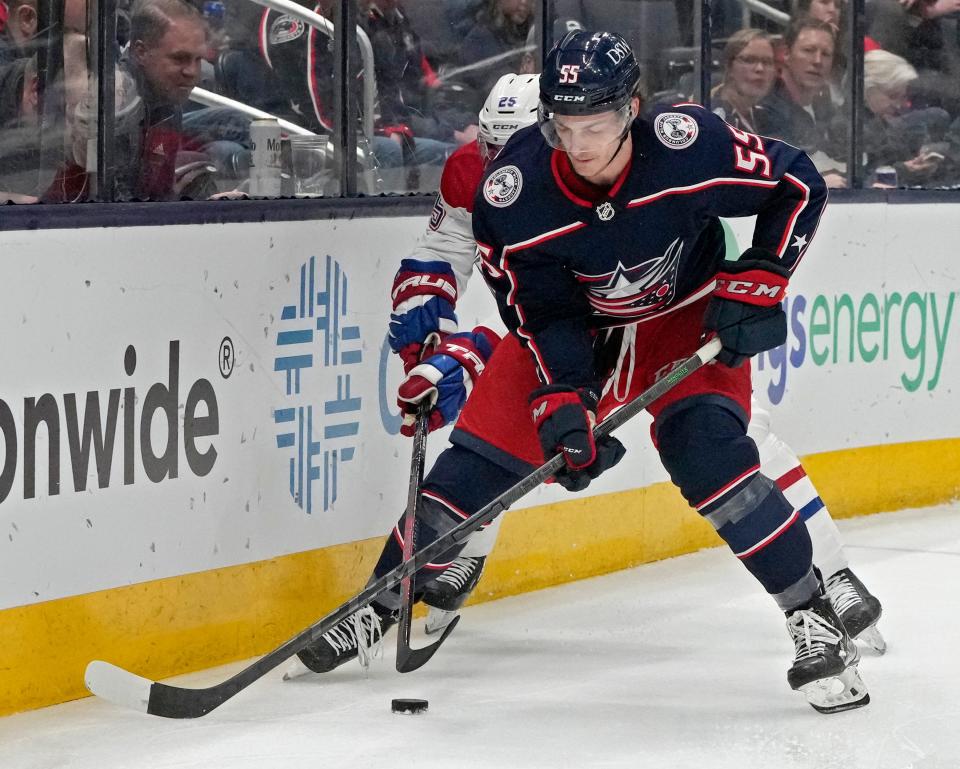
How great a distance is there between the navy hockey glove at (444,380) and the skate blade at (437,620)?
456 millimetres

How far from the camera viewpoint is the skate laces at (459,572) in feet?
11.9

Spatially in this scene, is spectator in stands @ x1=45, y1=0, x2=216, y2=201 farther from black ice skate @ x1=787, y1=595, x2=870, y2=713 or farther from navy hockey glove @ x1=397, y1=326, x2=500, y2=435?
black ice skate @ x1=787, y1=595, x2=870, y2=713

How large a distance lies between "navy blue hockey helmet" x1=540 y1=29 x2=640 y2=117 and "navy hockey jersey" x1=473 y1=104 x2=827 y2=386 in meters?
0.14

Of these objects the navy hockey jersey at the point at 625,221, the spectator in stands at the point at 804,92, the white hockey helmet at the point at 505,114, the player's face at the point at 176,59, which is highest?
the spectator in stands at the point at 804,92

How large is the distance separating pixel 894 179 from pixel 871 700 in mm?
2355

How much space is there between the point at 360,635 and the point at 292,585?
30 centimetres

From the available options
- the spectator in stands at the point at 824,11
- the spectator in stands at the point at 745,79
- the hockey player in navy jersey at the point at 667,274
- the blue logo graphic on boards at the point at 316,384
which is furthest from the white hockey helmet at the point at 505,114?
the spectator in stands at the point at 824,11

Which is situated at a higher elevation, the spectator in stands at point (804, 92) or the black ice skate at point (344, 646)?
the spectator in stands at point (804, 92)

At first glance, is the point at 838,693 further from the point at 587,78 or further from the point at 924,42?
the point at 924,42

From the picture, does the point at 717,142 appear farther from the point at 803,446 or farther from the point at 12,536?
the point at 803,446

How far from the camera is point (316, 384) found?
359 cm

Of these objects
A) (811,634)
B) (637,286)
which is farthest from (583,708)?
(637,286)

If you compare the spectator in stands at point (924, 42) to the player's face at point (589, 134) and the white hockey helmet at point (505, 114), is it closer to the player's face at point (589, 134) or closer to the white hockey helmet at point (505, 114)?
the white hockey helmet at point (505, 114)

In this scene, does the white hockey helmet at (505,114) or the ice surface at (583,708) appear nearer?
the ice surface at (583,708)
